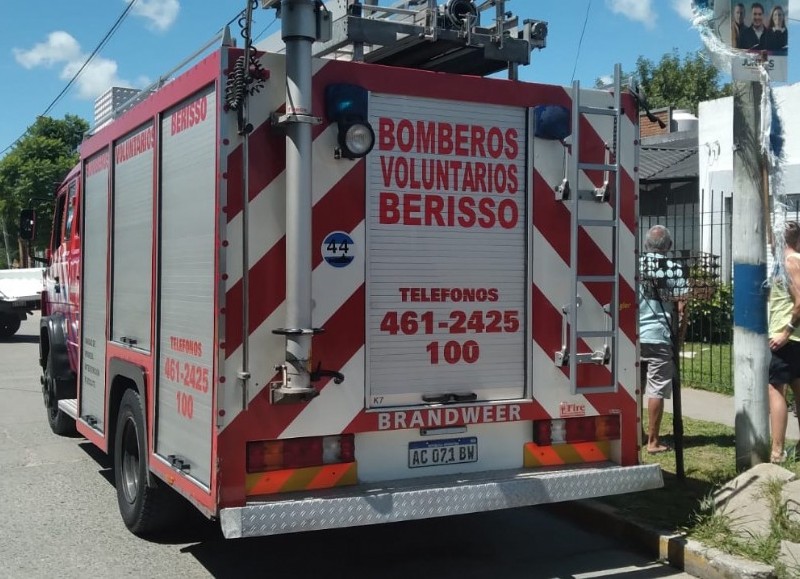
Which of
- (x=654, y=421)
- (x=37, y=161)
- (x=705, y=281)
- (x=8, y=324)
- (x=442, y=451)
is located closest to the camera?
(x=442, y=451)

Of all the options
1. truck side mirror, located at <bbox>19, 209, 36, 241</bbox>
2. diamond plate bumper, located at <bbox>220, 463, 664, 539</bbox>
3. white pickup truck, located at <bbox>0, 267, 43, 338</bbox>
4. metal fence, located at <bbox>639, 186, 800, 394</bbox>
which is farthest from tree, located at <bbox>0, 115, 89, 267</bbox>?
diamond plate bumper, located at <bbox>220, 463, 664, 539</bbox>

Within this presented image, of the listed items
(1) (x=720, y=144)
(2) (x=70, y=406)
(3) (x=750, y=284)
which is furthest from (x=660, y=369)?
(1) (x=720, y=144)

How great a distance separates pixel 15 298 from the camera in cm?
2150

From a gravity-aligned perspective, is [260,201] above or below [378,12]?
below

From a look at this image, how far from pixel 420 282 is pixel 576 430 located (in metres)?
1.36

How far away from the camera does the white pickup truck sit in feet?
70.2

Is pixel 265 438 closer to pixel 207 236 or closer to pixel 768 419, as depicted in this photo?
pixel 207 236

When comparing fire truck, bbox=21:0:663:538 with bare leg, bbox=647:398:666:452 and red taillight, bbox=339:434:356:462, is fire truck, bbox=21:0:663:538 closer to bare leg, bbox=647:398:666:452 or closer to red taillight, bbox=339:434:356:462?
red taillight, bbox=339:434:356:462

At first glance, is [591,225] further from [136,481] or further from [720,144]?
[720,144]

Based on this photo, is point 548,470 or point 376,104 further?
point 548,470

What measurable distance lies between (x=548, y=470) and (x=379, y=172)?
79.0 inches

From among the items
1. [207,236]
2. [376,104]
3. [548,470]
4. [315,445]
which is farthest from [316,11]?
[548,470]

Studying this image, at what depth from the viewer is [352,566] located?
553 cm

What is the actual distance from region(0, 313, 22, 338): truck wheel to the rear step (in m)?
14.6
